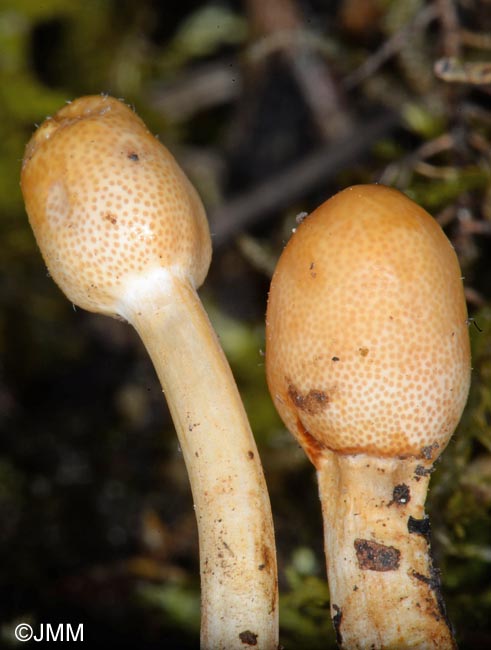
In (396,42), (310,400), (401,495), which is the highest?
(396,42)

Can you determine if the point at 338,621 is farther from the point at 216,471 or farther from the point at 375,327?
the point at 375,327

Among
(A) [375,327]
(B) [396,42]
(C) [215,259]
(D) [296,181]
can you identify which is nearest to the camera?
(A) [375,327]

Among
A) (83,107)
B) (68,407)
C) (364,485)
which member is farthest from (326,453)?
(68,407)

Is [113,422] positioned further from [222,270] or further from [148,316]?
[148,316]

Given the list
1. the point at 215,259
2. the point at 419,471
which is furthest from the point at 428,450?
the point at 215,259

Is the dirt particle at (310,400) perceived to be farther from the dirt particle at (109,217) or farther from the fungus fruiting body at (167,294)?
the dirt particle at (109,217)

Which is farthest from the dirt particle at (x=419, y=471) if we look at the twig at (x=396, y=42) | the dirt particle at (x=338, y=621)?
the twig at (x=396, y=42)
